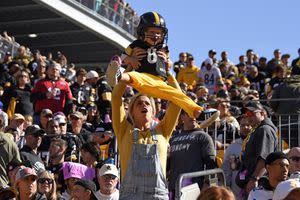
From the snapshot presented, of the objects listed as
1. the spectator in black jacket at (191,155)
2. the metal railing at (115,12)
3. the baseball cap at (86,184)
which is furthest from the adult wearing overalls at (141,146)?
the metal railing at (115,12)

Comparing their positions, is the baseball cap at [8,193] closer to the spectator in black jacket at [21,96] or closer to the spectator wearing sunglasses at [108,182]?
the spectator wearing sunglasses at [108,182]

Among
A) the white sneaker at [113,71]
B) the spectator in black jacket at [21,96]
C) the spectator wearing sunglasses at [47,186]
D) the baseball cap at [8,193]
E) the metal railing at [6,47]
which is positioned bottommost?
the baseball cap at [8,193]

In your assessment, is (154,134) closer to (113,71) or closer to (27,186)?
(113,71)

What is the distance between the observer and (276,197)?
6352 mm

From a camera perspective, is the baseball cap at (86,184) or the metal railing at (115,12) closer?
the baseball cap at (86,184)

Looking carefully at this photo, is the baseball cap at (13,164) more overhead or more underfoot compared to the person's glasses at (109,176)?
more overhead

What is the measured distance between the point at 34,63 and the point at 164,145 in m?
13.7

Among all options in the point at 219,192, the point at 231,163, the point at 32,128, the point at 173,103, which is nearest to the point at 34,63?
the point at 32,128

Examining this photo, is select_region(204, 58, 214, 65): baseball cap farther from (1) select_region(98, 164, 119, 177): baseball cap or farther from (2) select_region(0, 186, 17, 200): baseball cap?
(2) select_region(0, 186, 17, 200): baseball cap

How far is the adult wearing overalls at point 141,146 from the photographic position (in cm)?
668

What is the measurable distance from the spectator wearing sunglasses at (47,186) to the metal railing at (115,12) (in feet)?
68.5

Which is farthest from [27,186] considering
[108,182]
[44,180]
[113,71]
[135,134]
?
[113,71]

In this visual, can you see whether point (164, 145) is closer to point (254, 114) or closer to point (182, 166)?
point (182, 166)

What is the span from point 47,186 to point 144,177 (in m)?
2.83
